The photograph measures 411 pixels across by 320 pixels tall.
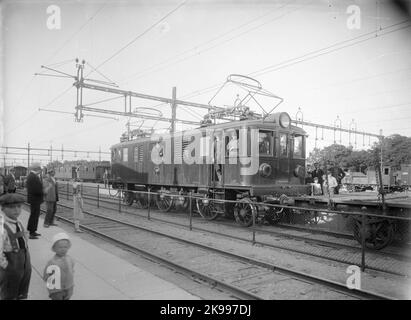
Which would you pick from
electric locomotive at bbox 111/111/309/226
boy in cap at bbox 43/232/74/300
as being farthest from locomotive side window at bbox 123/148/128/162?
boy in cap at bbox 43/232/74/300

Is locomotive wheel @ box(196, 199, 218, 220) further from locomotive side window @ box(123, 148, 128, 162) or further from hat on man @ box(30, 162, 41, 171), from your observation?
locomotive side window @ box(123, 148, 128, 162)

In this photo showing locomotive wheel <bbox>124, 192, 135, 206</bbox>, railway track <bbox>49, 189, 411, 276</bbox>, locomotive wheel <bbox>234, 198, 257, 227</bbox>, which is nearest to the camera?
railway track <bbox>49, 189, 411, 276</bbox>

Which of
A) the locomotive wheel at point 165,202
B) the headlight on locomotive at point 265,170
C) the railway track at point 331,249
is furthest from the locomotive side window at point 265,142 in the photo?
the locomotive wheel at point 165,202

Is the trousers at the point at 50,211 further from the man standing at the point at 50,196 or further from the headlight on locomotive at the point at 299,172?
the headlight on locomotive at the point at 299,172

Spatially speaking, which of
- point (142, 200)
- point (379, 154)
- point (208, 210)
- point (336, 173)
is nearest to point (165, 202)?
point (142, 200)

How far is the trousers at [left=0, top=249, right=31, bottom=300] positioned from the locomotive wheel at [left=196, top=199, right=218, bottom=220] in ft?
29.9

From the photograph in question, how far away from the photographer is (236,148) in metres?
12.1

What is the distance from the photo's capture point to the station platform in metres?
4.93

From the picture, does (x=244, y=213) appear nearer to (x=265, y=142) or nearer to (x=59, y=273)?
(x=265, y=142)

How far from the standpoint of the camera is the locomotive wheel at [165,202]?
616 inches

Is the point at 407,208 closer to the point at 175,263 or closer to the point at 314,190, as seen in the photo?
the point at 175,263
